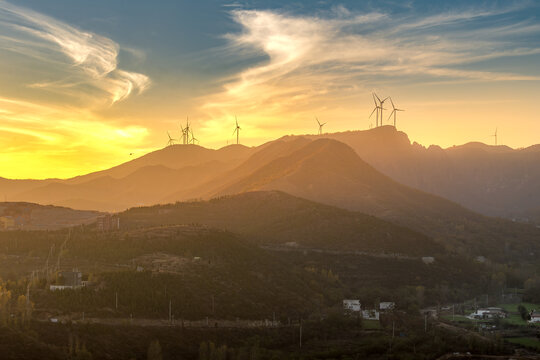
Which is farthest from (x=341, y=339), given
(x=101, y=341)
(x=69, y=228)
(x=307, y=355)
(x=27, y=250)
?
(x=69, y=228)

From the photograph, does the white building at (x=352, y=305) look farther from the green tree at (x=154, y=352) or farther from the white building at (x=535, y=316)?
the green tree at (x=154, y=352)

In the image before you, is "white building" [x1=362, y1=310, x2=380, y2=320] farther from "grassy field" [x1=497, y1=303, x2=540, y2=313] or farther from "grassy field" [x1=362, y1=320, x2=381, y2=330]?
"grassy field" [x1=497, y1=303, x2=540, y2=313]

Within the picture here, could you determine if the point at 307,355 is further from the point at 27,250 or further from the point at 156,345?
the point at 27,250

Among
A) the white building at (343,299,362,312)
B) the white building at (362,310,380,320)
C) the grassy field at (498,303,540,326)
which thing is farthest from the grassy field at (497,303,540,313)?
the white building at (343,299,362,312)

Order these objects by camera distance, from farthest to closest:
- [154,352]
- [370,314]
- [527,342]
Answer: [370,314] → [527,342] → [154,352]

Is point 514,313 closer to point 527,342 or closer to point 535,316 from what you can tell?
point 535,316

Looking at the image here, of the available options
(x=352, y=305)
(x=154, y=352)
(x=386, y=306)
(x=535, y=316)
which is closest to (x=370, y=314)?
(x=352, y=305)
